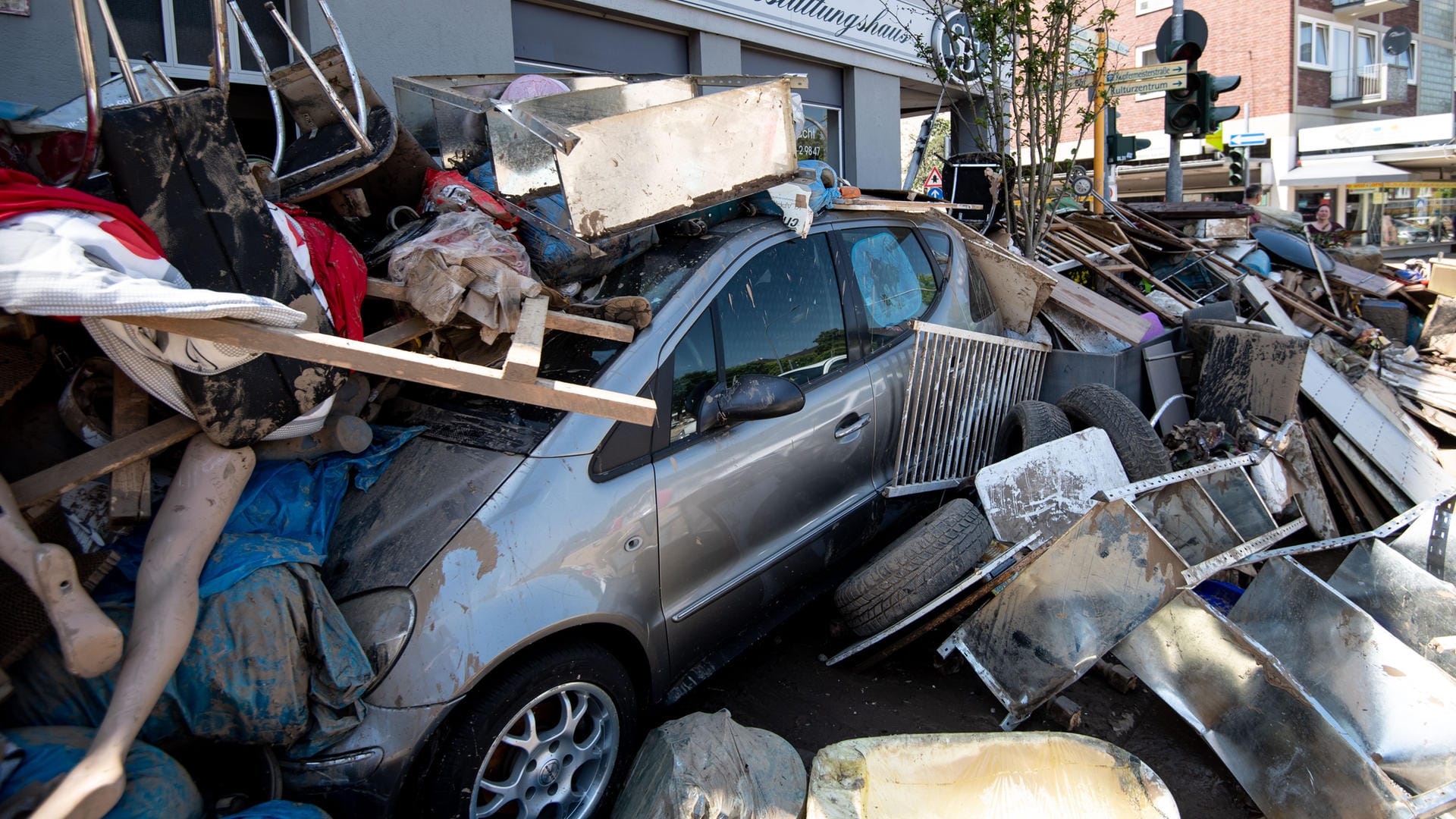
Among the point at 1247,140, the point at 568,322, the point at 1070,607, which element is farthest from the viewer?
the point at 1247,140

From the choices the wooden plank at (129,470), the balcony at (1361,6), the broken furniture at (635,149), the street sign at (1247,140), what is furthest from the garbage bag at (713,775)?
the balcony at (1361,6)

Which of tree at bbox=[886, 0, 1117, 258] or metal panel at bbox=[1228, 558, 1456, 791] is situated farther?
tree at bbox=[886, 0, 1117, 258]

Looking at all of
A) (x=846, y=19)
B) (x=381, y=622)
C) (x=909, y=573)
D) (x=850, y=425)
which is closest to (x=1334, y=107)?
(x=846, y=19)

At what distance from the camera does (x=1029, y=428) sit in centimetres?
389

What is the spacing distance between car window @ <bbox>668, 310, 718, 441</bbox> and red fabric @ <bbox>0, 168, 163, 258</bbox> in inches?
57.1

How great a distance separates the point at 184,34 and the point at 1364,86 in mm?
34031

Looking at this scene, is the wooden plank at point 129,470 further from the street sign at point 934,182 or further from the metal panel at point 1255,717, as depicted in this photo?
the street sign at point 934,182

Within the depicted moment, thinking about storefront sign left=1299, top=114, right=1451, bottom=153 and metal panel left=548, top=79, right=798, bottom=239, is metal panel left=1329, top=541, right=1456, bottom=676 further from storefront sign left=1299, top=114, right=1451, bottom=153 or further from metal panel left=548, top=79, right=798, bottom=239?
storefront sign left=1299, top=114, right=1451, bottom=153

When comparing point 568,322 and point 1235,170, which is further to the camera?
point 1235,170

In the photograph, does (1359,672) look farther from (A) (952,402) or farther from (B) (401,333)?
(B) (401,333)

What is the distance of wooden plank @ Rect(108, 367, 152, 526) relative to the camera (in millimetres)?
2105

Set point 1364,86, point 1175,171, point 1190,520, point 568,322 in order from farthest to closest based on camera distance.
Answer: point 1364,86
point 1175,171
point 1190,520
point 568,322

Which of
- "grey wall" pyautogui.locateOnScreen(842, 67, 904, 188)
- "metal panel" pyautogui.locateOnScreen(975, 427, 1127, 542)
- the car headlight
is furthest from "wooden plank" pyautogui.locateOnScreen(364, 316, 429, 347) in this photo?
"grey wall" pyautogui.locateOnScreen(842, 67, 904, 188)

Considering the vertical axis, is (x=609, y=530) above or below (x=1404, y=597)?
above
